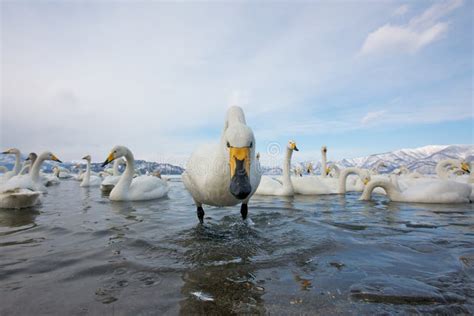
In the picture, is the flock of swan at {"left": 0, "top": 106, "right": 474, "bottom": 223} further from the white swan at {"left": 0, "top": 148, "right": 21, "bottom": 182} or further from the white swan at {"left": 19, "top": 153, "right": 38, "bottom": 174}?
the white swan at {"left": 19, "top": 153, "right": 38, "bottom": 174}

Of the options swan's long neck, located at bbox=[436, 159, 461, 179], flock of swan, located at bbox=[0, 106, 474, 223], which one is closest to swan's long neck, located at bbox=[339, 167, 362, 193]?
flock of swan, located at bbox=[0, 106, 474, 223]

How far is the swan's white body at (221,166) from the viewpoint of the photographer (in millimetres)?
3551

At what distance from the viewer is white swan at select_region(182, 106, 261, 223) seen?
3256 mm

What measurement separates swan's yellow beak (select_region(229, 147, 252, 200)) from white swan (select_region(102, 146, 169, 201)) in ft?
24.0

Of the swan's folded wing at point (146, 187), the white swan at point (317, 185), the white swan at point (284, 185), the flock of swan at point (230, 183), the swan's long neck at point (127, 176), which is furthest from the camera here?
the white swan at point (317, 185)

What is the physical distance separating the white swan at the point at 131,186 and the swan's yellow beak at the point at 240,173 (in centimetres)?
731

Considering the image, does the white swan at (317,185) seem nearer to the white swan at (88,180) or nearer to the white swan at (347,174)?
the white swan at (347,174)

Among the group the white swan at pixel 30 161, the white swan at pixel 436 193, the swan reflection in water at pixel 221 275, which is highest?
the white swan at pixel 30 161

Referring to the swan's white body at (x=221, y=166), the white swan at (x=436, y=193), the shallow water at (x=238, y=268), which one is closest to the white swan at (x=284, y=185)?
the white swan at (x=436, y=193)

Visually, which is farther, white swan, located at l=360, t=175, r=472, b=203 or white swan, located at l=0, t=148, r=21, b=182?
white swan, located at l=0, t=148, r=21, b=182

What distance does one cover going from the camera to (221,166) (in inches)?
Answer: 155

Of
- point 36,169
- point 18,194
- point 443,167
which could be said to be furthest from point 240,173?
point 443,167

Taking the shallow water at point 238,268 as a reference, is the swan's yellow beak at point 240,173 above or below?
above

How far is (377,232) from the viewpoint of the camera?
4738 millimetres
